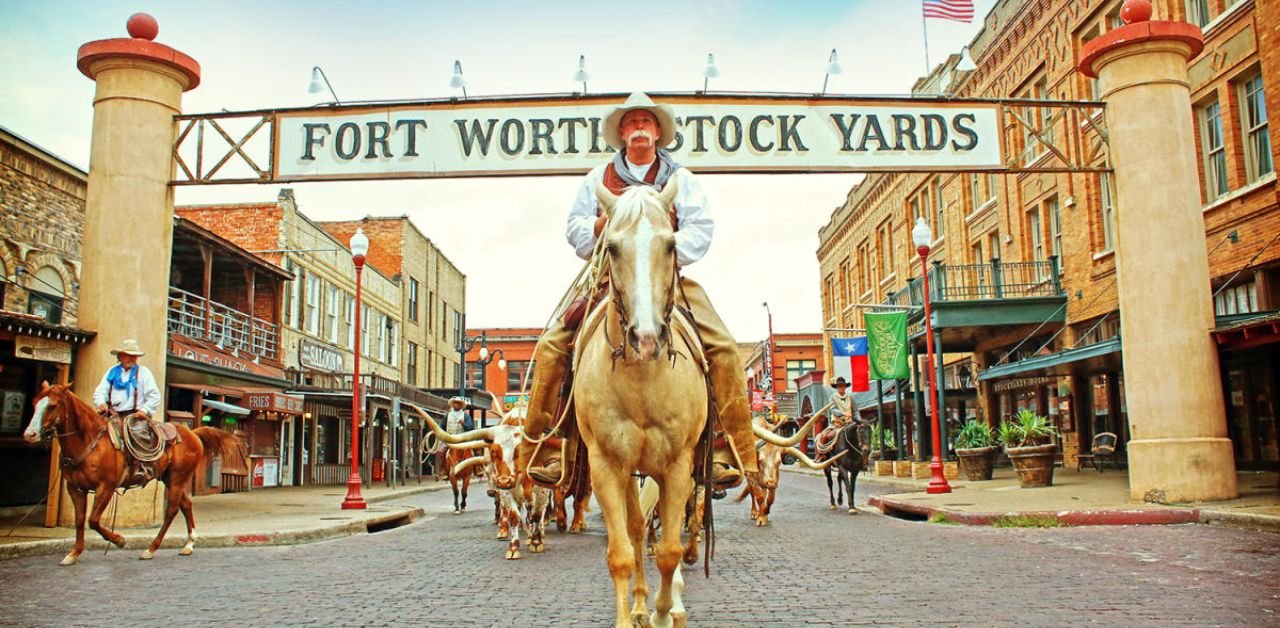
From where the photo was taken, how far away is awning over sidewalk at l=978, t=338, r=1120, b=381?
17966 mm

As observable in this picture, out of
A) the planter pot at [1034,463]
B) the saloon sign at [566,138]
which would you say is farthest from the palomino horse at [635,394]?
the planter pot at [1034,463]

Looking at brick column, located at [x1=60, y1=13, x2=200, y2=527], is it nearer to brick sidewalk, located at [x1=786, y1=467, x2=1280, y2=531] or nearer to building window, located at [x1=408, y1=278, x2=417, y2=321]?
brick sidewalk, located at [x1=786, y1=467, x2=1280, y2=531]

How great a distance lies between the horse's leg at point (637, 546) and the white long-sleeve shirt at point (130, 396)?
27.3 ft

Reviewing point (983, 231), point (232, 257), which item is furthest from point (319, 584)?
point (983, 231)

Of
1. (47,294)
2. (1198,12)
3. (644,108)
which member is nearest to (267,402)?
(47,294)

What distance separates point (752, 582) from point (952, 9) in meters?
17.4

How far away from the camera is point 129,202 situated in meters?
14.7

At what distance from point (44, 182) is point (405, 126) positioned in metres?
10.3

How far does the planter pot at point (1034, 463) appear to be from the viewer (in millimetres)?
18578

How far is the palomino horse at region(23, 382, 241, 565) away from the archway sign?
5.13 meters

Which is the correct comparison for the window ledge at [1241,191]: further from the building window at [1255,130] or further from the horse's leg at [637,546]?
the horse's leg at [637,546]

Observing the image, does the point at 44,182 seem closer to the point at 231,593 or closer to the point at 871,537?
the point at 231,593

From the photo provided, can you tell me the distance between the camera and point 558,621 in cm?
659

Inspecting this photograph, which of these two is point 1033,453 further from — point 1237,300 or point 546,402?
point 546,402
